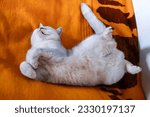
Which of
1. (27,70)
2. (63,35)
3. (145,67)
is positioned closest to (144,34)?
(145,67)

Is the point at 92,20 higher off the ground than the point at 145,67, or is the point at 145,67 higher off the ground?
the point at 92,20

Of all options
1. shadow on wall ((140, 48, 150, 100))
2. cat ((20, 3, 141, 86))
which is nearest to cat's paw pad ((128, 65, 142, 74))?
cat ((20, 3, 141, 86))

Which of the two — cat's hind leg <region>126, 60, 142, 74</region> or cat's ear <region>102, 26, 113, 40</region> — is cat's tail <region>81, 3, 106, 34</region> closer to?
cat's ear <region>102, 26, 113, 40</region>

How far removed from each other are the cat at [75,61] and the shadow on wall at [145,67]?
0.11 metres

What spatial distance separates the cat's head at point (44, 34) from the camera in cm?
94

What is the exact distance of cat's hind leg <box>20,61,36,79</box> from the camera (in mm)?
862

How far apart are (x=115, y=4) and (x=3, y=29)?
0.49m

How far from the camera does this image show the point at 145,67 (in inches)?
43.3

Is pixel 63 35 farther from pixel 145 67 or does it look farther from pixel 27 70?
pixel 145 67

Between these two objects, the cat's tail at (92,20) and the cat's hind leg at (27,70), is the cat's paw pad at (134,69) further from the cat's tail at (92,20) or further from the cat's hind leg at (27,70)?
the cat's hind leg at (27,70)

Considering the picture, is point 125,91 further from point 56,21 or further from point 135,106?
point 56,21

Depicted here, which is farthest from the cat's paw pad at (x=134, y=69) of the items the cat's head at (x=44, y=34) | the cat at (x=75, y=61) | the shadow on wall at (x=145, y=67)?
the cat's head at (x=44, y=34)

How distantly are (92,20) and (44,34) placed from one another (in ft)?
0.75

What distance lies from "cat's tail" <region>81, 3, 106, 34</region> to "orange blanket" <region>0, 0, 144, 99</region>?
2 cm
